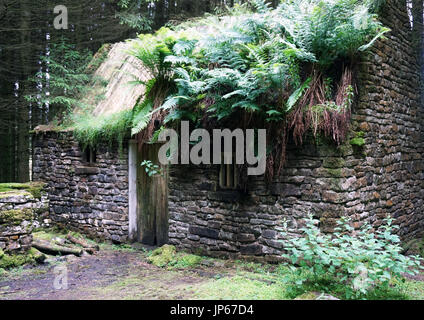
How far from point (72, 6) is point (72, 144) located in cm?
468

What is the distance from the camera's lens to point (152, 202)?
7820mm

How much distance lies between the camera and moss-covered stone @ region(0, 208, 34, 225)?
6.21 metres

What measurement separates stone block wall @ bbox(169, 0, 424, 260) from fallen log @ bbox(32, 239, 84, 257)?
6.65 feet

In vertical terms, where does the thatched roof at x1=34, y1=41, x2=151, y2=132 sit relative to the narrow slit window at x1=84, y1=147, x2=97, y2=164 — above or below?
above

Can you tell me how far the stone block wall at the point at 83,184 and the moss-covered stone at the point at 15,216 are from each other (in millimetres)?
2004

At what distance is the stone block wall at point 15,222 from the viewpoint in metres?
6.19

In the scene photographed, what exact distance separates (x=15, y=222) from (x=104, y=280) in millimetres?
2065
